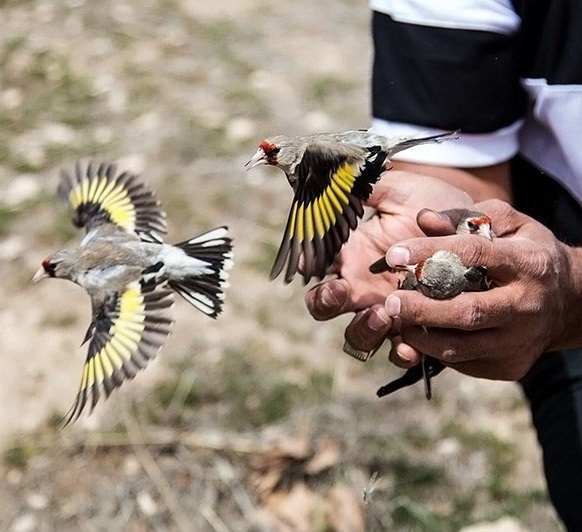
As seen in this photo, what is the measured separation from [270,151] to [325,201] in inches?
4.8

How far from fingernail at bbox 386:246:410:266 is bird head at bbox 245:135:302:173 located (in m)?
0.22

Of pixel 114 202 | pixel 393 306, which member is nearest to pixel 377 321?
pixel 393 306

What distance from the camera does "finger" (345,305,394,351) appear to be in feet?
5.72

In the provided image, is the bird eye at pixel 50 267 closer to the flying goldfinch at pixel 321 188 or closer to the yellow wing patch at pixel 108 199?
the yellow wing patch at pixel 108 199

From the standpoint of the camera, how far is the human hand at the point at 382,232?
6.28 feet

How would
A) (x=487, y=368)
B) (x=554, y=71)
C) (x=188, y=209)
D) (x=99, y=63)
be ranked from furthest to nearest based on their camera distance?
(x=99, y=63) → (x=188, y=209) → (x=554, y=71) → (x=487, y=368)

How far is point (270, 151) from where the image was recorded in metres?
1.55

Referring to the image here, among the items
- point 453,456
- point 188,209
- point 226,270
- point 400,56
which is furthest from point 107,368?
point 188,209

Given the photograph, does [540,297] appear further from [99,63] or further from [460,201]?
[99,63]

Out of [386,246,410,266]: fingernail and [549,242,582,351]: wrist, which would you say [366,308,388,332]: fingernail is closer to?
[386,246,410,266]: fingernail

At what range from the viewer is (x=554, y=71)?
2025 mm

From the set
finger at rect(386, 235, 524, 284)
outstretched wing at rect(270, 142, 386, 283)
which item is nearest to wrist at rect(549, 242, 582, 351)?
finger at rect(386, 235, 524, 284)

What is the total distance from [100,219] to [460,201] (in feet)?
2.60

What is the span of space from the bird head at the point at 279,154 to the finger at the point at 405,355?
0.43 meters
